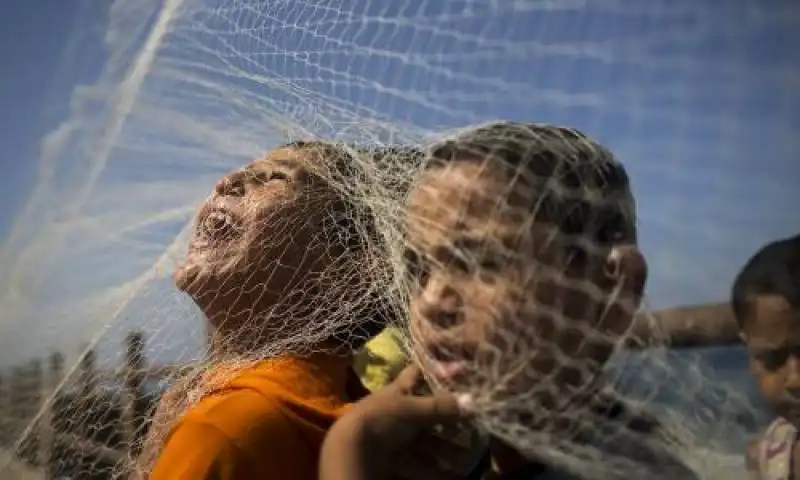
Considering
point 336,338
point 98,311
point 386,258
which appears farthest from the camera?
point 98,311

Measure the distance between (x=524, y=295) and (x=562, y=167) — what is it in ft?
0.33

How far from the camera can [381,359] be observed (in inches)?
40.3

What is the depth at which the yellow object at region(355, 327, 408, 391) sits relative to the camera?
3.22 ft

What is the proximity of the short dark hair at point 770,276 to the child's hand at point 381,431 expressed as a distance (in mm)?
218

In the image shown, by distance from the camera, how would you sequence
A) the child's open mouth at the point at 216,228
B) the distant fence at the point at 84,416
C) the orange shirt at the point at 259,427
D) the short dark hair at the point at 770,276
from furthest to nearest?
1. the distant fence at the point at 84,416
2. the child's open mouth at the point at 216,228
3. the orange shirt at the point at 259,427
4. the short dark hair at the point at 770,276

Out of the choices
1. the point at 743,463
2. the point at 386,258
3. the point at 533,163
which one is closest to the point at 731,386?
the point at 743,463

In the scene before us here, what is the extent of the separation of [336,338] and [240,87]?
33 cm

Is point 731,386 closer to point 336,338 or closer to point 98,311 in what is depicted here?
point 336,338

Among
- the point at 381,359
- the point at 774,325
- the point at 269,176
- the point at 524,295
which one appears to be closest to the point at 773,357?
the point at 774,325

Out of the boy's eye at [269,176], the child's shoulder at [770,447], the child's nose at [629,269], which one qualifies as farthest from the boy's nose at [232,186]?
the child's shoulder at [770,447]

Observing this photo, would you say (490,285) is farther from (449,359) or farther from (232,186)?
(232,186)

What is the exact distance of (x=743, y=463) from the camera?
0.63 meters

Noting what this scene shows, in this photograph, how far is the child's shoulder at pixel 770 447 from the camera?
625 millimetres

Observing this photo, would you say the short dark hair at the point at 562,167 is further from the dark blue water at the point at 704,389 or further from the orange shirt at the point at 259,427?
the orange shirt at the point at 259,427
